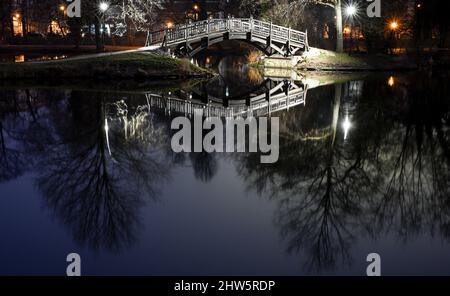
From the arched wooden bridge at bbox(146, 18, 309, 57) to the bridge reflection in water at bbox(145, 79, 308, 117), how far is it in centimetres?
1204

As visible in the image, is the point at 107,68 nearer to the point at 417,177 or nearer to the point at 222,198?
the point at 222,198

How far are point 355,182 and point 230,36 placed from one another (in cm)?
3300

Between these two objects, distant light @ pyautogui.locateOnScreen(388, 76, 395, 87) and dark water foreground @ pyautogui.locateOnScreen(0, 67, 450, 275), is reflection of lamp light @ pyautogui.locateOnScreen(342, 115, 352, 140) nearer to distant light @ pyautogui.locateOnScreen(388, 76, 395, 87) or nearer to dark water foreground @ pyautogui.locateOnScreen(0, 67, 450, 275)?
dark water foreground @ pyautogui.locateOnScreen(0, 67, 450, 275)

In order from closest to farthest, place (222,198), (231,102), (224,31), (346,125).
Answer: (222,198) → (346,125) → (231,102) → (224,31)

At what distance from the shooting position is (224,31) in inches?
1674

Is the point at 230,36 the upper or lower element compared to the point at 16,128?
upper

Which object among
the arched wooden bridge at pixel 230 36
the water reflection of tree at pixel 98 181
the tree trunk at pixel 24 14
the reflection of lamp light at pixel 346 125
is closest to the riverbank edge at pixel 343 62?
the arched wooden bridge at pixel 230 36

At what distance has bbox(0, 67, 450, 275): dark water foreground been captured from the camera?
7793 millimetres

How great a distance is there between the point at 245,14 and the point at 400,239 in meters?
58.3

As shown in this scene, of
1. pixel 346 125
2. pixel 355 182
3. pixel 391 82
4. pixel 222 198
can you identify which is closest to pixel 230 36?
pixel 391 82

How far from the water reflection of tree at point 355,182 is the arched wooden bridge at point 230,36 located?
23270 mm

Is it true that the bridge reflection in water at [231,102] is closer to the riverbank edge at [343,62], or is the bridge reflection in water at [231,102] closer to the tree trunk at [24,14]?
the riverbank edge at [343,62]

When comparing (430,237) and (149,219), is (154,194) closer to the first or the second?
(149,219)

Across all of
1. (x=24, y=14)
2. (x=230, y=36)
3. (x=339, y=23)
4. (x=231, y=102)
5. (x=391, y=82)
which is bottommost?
(x=231, y=102)
